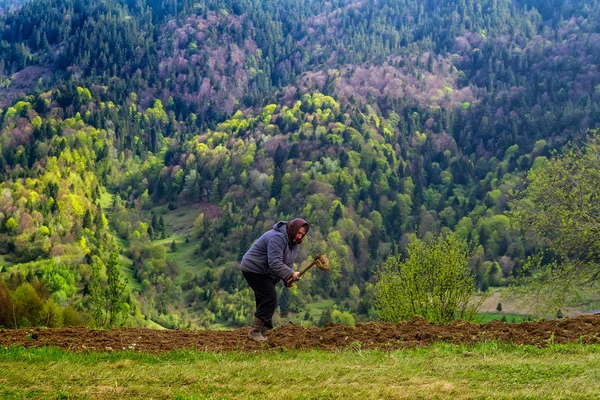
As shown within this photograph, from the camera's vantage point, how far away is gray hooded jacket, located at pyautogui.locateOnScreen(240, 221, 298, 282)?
1620 centimetres

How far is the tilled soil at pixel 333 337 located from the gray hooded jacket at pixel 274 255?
1.88m

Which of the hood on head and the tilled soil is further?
the tilled soil

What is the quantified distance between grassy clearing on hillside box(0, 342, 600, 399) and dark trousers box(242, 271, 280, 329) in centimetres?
134

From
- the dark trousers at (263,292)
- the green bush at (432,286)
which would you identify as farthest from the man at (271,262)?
the green bush at (432,286)

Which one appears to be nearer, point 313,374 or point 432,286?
point 313,374

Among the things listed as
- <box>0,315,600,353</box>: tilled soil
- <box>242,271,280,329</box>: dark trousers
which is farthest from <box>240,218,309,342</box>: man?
<box>0,315,600,353</box>: tilled soil

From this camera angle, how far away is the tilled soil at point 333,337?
16.7m

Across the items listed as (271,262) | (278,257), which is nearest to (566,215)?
(278,257)

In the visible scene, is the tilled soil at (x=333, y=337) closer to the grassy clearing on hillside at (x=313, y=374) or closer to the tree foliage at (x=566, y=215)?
the grassy clearing on hillside at (x=313, y=374)

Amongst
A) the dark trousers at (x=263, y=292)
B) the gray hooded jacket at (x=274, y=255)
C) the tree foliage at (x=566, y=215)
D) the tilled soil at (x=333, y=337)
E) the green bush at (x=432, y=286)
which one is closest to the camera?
the gray hooded jacket at (x=274, y=255)

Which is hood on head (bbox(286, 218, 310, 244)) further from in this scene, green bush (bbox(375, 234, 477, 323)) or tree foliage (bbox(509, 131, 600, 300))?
tree foliage (bbox(509, 131, 600, 300))

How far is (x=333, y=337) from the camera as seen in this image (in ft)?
57.4

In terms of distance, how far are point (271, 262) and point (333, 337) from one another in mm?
2804

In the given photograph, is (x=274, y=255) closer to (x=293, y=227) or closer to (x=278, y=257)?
(x=278, y=257)
